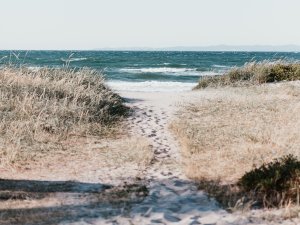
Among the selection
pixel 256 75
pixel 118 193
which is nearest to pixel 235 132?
pixel 118 193

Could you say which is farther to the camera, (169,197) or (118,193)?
(118,193)

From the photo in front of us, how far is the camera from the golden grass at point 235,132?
28.1ft

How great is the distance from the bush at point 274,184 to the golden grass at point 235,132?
584 millimetres

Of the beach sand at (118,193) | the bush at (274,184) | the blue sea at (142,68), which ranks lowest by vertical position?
the beach sand at (118,193)

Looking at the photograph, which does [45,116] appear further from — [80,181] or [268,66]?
[268,66]

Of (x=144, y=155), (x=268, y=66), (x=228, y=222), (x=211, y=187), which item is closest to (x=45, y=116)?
(x=144, y=155)

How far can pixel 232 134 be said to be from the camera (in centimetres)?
1116

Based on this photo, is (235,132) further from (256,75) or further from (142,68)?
(142,68)

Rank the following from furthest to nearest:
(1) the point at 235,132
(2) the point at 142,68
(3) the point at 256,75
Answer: (2) the point at 142,68 → (3) the point at 256,75 → (1) the point at 235,132

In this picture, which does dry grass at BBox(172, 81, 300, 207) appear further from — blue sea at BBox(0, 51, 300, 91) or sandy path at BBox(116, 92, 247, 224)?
blue sea at BBox(0, 51, 300, 91)

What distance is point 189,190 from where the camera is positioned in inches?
291

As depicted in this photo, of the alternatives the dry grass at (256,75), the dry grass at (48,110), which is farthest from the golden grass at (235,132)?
the dry grass at (256,75)

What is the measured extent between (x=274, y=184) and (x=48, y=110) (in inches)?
289

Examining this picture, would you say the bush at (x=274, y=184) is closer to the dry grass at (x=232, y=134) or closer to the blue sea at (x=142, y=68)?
the dry grass at (x=232, y=134)
